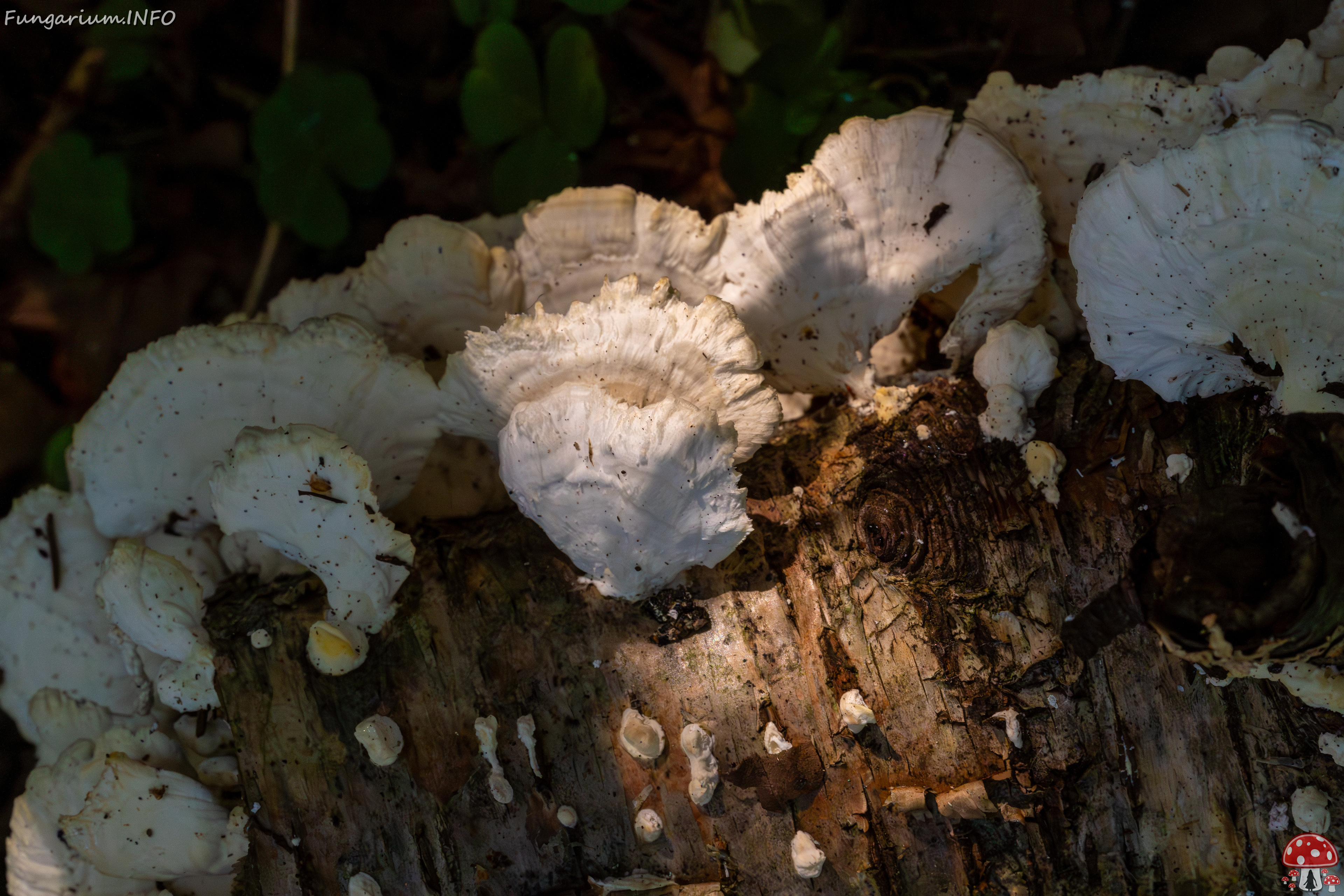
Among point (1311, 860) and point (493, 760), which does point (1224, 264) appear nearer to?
point (1311, 860)

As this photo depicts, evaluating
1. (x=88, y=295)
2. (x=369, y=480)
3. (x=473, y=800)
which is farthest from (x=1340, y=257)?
(x=88, y=295)

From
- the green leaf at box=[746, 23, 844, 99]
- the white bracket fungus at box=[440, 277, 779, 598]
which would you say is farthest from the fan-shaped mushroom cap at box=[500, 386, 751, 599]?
the green leaf at box=[746, 23, 844, 99]

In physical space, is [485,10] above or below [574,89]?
above

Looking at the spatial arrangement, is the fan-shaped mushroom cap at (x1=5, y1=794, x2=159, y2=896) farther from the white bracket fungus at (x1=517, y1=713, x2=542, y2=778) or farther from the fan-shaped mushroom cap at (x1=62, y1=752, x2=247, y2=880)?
the white bracket fungus at (x1=517, y1=713, x2=542, y2=778)

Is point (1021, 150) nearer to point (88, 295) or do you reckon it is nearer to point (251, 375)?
point (251, 375)

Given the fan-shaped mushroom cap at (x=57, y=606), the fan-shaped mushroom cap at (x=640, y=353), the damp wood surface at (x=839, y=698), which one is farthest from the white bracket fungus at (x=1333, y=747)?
the fan-shaped mushroom cap at (x=57, y=606)

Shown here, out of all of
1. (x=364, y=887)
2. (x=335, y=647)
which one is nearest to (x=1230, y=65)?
(x=335, y=647)
